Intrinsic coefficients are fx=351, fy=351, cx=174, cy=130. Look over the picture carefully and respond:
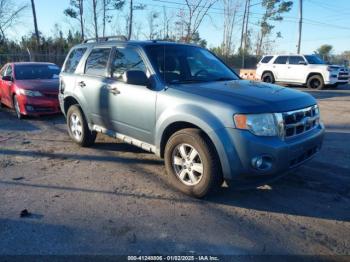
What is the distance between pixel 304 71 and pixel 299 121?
15.7 m

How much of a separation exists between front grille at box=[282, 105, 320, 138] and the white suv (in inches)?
587

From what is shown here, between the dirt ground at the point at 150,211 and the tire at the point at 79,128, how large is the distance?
18.1 inches

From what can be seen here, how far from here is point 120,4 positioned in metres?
37.7

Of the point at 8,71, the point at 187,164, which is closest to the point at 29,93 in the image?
the point at 8,71

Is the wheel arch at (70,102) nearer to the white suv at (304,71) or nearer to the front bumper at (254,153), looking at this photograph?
the front bumper at (254,153)

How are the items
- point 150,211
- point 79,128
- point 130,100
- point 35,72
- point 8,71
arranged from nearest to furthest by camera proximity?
point 150,211, point 130,100, point 79,128, point 35,72, point 8,71

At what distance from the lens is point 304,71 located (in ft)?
61.0

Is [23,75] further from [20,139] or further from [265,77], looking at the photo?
[265,77]

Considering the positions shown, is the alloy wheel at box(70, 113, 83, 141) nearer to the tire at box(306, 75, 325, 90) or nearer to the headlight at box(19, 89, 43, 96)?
the headlight at box(19, 89, 43, 96)

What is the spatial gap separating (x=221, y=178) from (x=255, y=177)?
42 centimetres

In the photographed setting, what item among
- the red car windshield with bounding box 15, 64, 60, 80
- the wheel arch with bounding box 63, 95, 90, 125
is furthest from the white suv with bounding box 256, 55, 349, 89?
the wheel arch with bounding box 63, 95, 90, 125

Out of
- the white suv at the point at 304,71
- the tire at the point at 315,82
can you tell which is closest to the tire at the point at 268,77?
the white suv at the point at 304,71

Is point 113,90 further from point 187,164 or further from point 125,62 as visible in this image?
point 187,164

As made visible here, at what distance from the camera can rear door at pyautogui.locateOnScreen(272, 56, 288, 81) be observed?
19297 millimetres
